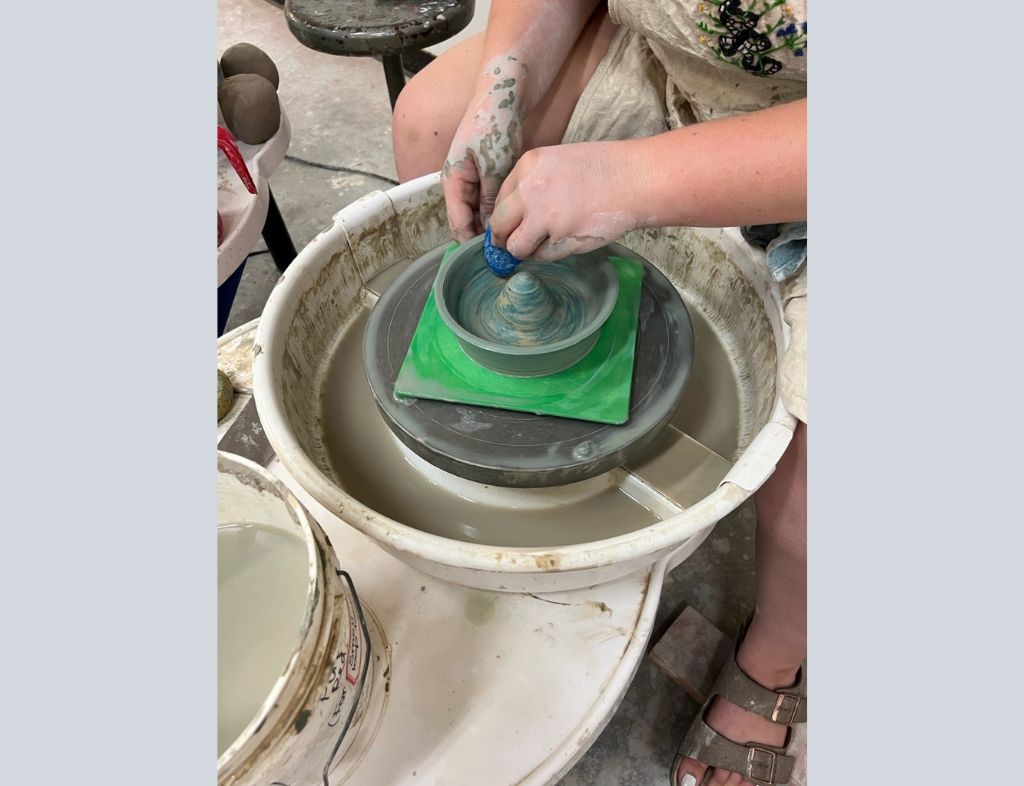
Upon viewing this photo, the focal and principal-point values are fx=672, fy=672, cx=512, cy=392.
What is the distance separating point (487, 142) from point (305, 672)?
28.2 inches

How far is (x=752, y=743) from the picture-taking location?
1.19 meters

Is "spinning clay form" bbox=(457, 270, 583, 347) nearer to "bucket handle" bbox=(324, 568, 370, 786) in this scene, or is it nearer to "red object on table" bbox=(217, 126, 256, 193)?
"bucket handle" bbox=(324, 568, 370, 786)

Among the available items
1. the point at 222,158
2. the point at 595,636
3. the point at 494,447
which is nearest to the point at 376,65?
the point at 222,158

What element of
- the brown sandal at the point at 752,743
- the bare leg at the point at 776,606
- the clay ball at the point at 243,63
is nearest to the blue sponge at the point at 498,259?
the bare leg at the point at 776,606

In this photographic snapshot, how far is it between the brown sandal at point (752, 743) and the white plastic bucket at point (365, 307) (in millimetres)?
412

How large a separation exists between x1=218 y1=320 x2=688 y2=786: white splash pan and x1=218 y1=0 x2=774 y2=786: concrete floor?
499mm

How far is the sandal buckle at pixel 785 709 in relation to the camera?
3.90ft

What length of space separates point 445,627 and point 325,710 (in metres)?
0.32

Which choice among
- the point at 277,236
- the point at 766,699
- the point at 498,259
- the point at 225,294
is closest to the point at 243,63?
the point at 277,236

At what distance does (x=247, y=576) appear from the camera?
71cm

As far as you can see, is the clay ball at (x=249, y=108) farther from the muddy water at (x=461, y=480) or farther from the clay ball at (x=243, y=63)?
the muddy water at (x=461, y=480)

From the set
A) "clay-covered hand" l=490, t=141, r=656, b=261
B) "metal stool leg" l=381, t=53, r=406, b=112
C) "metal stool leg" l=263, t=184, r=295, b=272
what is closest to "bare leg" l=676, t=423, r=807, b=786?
"clay-covered hand" l=490, t=141, r=656, b=261

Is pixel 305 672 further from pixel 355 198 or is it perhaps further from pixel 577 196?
pixel 355 198

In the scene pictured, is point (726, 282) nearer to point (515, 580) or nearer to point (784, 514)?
point (784, 514)
